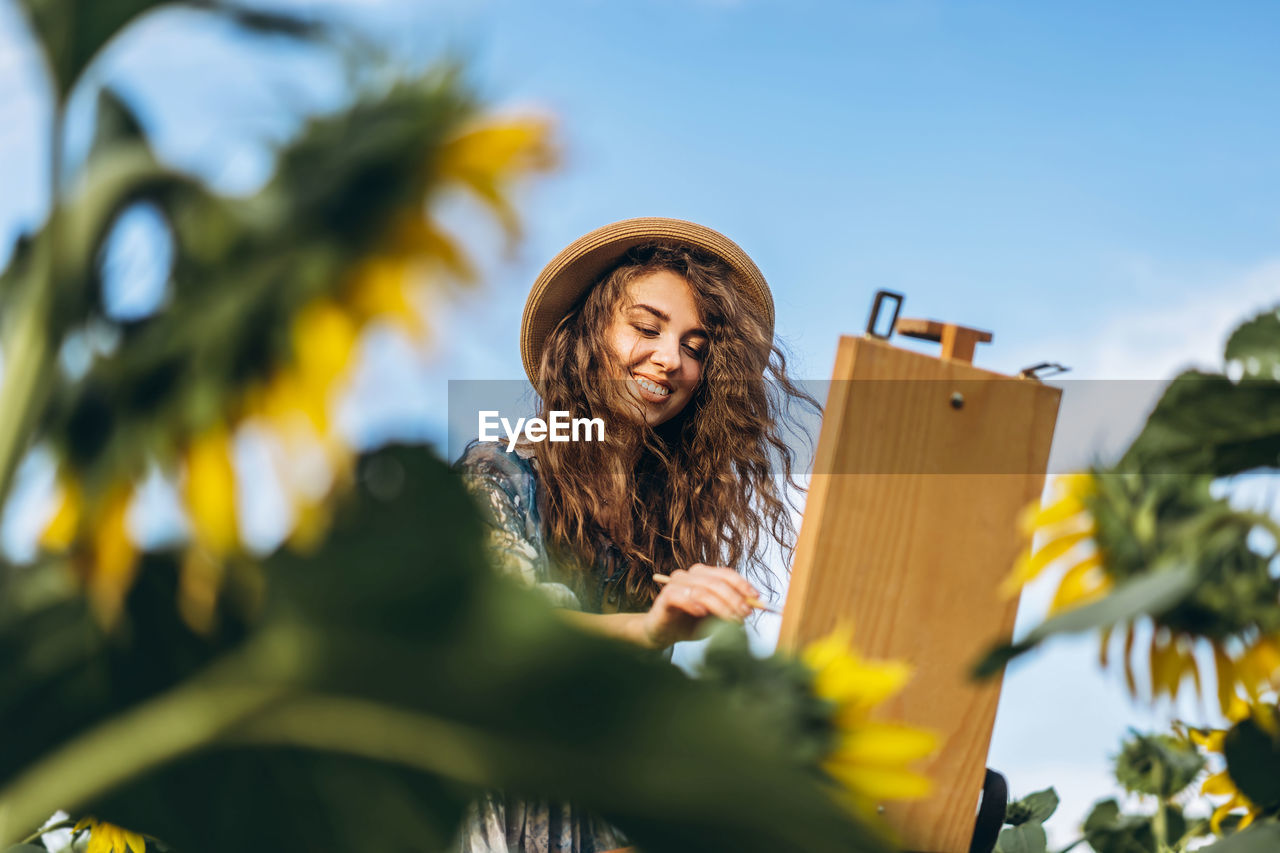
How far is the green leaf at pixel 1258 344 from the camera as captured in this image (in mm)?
598

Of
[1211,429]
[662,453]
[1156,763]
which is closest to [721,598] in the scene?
[1211,429]

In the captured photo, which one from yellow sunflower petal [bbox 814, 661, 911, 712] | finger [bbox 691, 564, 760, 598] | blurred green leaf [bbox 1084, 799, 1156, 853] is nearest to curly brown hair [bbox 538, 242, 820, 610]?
blurred green leaf [bbox 1084, 799, 1156, 853]

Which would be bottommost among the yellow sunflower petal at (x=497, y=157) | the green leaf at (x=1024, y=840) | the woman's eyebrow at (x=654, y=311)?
the green leaf at (x=1024, y=840)

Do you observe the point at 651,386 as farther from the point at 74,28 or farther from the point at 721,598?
the point at 74,28

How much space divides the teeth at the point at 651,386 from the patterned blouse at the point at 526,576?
0.30m

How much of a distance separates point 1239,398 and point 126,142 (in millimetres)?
546

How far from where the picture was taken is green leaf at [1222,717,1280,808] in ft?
1.90

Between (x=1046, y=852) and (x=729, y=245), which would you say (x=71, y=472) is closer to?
(x=1046, y=852)

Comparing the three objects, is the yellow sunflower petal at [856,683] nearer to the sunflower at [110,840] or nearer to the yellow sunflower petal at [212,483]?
the yellow sunflower petal at [212,483]

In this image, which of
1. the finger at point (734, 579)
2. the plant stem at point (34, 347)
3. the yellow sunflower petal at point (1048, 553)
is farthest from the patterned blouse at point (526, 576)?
the plant stem at point (34, 347)

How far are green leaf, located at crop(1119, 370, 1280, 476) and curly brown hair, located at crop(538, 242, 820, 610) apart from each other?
1.63 metres

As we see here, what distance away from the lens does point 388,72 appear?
1.05 feet

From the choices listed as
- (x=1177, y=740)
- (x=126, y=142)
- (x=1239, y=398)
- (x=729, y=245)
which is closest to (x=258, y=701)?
(x=126, y=142)

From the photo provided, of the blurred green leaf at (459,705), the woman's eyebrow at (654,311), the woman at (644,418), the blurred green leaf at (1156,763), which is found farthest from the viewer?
the woman's eyebrow at (654,311)
